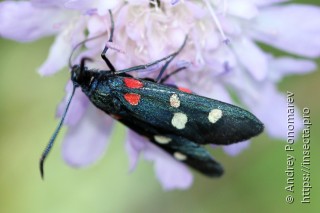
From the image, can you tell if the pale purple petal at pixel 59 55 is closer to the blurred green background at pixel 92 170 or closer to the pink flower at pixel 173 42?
the pink flower at pixel 173 42

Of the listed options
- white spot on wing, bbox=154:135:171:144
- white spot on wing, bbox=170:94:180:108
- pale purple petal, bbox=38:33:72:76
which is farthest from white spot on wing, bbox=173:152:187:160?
pale purple petal, bbox=38:33:72:76

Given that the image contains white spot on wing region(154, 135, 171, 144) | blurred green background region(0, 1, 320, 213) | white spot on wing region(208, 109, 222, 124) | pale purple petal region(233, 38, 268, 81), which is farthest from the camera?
blurred green background region(0, 1, 320, 213)

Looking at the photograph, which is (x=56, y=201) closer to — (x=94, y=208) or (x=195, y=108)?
(x=94, y=208)

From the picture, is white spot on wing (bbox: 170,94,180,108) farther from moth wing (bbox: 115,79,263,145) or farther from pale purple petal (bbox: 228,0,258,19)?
pale purple petal (bbox: 228,0,258,19)

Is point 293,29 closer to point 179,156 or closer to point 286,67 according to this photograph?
point 286,67

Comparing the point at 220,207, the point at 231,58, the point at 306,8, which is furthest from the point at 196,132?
the point at 220,207

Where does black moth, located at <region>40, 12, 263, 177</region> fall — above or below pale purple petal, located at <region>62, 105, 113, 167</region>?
above
